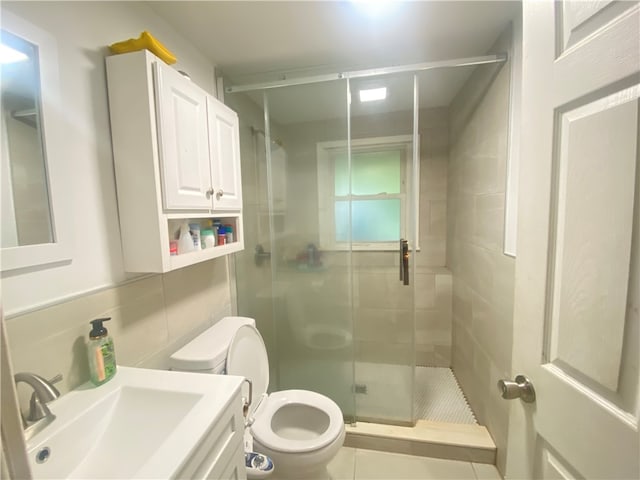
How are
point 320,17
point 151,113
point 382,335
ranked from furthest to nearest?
point 382,335, point 320,17, point 151,113

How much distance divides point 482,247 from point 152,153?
1.78 meters

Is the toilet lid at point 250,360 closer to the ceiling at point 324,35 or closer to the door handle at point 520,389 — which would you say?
the door handle at point 520,389

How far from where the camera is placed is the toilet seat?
1267 mm

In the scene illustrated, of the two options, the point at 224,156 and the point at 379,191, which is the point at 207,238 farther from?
the point at 379,191

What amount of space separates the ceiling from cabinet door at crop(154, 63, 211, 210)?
1.42 ft

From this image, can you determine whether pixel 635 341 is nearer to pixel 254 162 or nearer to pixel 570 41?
pixel 570 41

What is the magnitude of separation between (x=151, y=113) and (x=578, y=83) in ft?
3.83

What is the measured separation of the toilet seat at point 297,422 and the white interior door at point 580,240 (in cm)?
84

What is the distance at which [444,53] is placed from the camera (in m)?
1.64

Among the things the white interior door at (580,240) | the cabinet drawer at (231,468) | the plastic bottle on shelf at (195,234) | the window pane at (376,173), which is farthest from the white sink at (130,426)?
the window pane at (376,173)

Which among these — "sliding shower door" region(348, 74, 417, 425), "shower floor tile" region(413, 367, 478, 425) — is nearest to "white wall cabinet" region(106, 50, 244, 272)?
"sliding shower door" region(348, 74, 417, 425)

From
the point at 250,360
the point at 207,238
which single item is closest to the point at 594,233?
the point at 207,238

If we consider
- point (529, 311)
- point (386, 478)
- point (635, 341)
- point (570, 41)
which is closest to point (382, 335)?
point (386, 478)

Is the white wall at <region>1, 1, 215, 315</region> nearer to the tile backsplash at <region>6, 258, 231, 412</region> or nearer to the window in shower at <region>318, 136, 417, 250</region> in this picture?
the tile backsplash at <region>6, 258, 231, 412</region>
